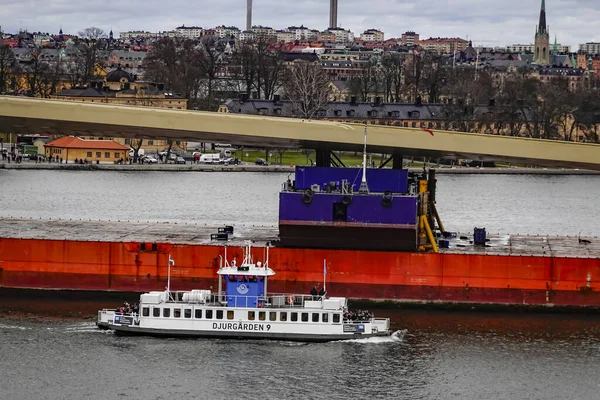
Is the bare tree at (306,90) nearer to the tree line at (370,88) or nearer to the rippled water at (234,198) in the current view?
the tree line at (370,88)

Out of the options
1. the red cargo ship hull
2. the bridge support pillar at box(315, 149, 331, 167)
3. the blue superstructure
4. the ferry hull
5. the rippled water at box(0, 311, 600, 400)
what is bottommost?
the rippled water at box(0, 311, 600, 400)

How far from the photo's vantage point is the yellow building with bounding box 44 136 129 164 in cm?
11612

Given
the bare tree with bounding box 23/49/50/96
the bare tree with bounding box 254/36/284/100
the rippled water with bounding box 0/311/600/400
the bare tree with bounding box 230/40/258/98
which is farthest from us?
the bare tree with bounding box 230/40/258/98

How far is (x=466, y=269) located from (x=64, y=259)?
1419 cm

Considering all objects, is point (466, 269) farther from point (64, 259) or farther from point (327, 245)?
point (64, 259)

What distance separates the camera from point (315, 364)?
4150 centimetres

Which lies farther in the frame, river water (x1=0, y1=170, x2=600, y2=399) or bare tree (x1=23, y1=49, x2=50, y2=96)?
bare tree (x1=23, y1=49, x2=50, y2=96)

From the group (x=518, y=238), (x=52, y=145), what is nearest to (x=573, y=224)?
(x=518, y=238)

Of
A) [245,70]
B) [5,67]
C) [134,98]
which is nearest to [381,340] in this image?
[134,98]

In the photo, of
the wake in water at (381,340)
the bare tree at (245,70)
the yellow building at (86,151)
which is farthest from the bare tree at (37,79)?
the wake in water at (381,340)

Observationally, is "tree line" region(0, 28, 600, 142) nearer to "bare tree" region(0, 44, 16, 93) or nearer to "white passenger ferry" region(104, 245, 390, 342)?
"bare tree" region(0, 44, 16, 93)

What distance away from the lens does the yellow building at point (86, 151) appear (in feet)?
381

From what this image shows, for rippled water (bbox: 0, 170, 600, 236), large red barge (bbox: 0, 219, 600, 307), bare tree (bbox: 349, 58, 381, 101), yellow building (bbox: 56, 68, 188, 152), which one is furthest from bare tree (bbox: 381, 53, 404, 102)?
large red barge (bbox: 0, 219, 600, 307)

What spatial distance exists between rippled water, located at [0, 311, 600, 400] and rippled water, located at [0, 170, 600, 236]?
24.5m
